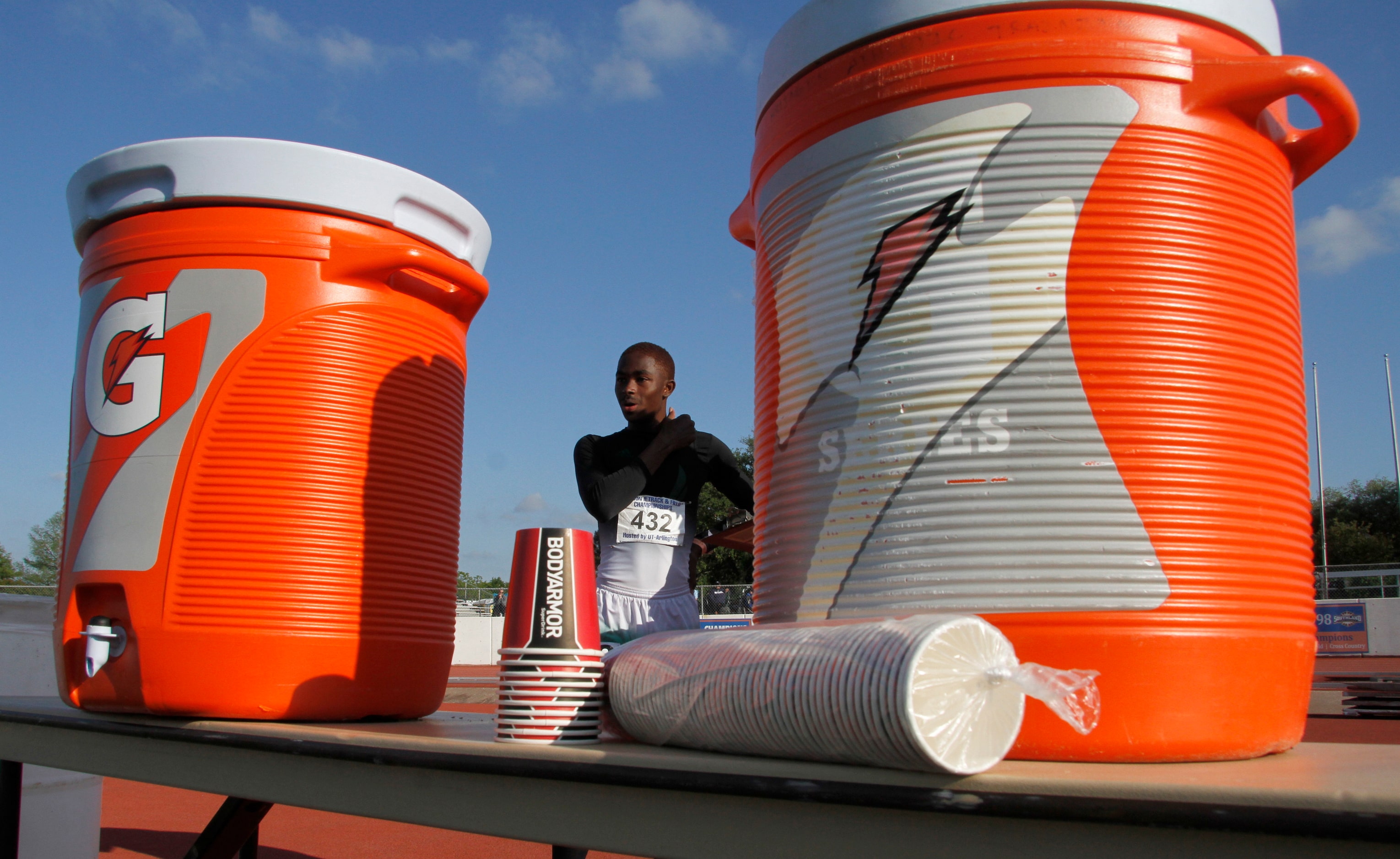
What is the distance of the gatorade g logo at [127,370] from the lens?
2.62 meters

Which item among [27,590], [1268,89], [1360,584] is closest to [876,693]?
[1268,89]

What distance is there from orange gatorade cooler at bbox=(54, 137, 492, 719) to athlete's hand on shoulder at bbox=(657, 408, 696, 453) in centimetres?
74

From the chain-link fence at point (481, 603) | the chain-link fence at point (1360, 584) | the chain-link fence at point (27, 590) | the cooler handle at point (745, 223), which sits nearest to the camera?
the cooler handle at point (745, 223)

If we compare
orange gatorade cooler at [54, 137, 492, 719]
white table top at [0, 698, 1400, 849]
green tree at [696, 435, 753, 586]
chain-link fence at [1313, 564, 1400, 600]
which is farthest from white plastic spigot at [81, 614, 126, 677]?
green tree at [696, 435, 753, 586]

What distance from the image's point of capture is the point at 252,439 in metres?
2.57

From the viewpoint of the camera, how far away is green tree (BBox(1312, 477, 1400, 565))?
4475 centimetres

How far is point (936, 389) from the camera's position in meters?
1.61

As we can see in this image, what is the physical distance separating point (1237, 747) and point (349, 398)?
2306 millimetres

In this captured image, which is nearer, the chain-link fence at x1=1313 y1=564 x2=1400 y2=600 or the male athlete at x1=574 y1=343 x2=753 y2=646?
the male athlete at x1=574 y1=343 x2=753 y2=646

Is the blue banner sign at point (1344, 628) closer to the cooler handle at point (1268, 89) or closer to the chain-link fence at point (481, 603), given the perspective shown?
the chain-link fence at point (481, 603)

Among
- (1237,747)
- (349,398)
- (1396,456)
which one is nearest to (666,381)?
(349,398)

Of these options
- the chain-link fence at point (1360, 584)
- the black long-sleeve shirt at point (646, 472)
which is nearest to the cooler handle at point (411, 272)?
the black long-sleeve shirt at point (646, 472)

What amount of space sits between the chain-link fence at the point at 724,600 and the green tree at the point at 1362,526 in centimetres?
2820

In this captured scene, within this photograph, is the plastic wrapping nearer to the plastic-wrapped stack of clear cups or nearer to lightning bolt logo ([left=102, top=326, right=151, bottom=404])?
the plastic-wrapped stack of clear cups
